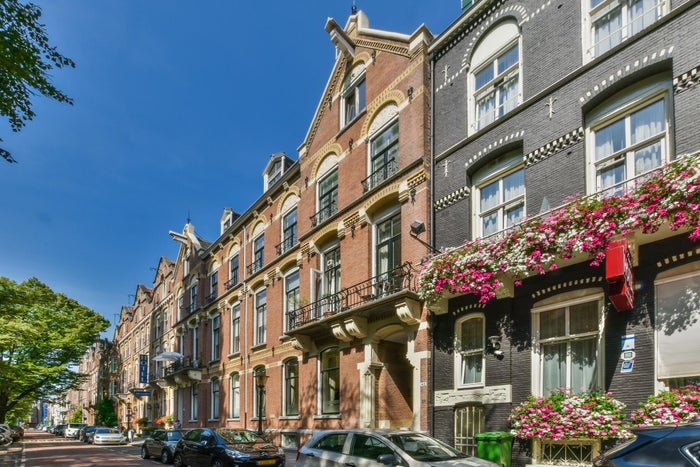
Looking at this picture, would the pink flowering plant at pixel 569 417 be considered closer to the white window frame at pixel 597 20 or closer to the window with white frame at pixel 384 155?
the white window frame at pixel 597 20

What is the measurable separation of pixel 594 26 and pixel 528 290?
5.78 m

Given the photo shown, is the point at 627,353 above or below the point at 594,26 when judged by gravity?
below

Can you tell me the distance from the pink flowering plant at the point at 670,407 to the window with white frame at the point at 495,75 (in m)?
7.36

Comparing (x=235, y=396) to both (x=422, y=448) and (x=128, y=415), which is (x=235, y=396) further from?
(x=128, y=415)

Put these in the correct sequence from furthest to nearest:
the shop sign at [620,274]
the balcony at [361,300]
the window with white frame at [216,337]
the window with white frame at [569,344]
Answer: the window with white frame at [216,337]
the balcony at [361,300]
the window with white frame at [569,344]
the shop sign at [620,274]

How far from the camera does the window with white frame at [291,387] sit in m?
22.0

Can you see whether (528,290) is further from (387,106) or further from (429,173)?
(387,106)

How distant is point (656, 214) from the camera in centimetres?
880

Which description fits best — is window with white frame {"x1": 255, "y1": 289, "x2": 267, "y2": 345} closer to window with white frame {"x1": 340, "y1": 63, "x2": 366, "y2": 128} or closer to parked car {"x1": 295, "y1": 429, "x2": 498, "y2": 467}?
window with white frame {"x1": 340, "y1": 63, "x2": 366, "y2": 128}

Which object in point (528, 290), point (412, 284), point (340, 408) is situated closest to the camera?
point (528, 290)

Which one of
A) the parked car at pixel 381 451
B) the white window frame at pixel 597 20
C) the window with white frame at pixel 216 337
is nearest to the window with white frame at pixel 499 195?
the white window frame at pixel 597 20

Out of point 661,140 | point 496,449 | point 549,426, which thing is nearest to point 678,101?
point 661,140

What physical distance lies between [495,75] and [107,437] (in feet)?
103

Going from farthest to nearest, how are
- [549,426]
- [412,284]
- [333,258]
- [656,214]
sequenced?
[333,258], [412,284], [549,426], [656,214]
